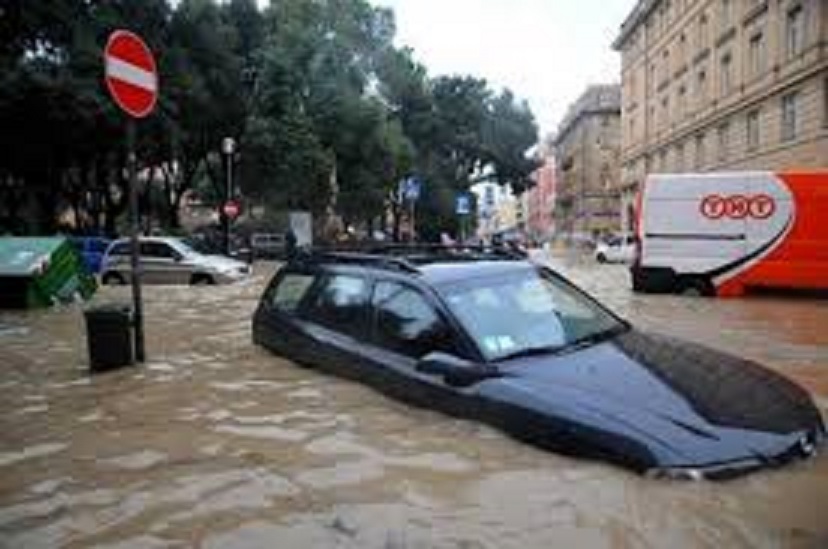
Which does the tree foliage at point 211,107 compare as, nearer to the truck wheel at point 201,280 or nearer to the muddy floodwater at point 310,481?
the truck wheel at point 201,280

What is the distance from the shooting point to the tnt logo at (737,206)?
57.2 feet

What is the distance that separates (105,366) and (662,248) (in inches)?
496

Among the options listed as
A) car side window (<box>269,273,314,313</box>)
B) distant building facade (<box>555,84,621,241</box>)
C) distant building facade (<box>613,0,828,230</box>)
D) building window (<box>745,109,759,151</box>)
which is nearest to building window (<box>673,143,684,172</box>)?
distant building facade (<box>613,0,828,230</box>)

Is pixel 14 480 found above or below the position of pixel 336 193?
below

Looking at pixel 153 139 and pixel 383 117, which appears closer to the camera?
pixel 153 139

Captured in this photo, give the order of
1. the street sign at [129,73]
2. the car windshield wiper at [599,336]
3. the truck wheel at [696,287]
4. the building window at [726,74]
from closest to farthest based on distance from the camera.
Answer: the car windshield wiper at [599,336], the street sign at [129,73], the truck wheel at [696,287], the building window at [726,74]

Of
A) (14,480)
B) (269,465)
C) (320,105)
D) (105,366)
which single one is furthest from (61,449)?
(320,105)

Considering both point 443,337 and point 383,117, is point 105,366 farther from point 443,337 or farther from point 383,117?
point 383,117

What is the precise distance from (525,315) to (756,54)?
122 ft

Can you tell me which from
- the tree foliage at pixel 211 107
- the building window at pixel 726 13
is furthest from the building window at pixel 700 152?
the tree foliage at pixel 211 107

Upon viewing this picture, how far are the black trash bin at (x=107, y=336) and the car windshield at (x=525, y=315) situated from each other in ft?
13.2

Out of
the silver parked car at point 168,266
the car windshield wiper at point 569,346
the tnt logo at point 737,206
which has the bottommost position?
the silver parked car at point 168,266

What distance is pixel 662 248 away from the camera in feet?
61.3

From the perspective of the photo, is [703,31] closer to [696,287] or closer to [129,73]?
[696,287]
